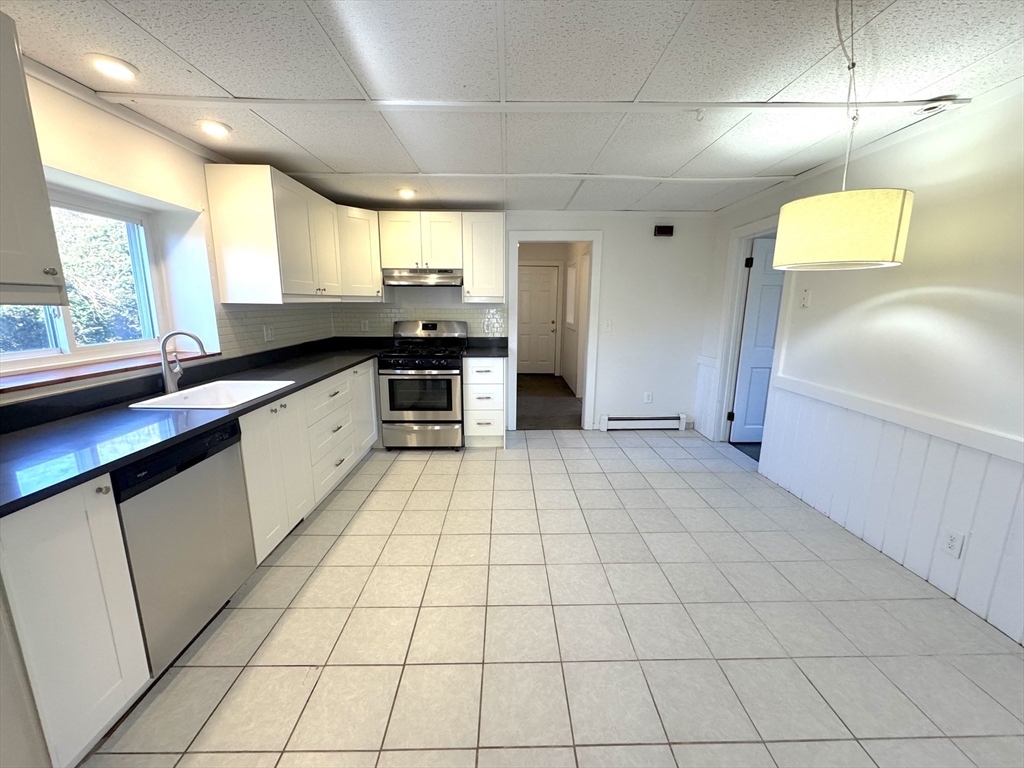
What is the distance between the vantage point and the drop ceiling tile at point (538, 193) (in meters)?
3.01

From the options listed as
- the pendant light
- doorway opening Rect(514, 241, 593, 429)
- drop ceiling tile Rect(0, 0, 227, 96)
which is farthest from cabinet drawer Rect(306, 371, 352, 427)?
doorway opening Rect(514, 241, 593, 429)

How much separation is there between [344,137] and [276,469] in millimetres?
1897

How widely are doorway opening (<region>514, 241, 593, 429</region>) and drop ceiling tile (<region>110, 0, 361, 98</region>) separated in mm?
4099

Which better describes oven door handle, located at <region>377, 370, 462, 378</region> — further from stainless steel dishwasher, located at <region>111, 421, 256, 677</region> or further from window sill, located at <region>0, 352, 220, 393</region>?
stainless steel dishwasher, located at <region>111, 421, 256, 677</region>

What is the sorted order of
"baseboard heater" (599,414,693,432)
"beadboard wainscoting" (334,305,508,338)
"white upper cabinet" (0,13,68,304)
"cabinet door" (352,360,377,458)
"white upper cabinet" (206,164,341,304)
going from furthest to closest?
"baseboard heater" (599,414,693,432) → "beadboard wainscoting" (334,305,508,338) → "cabinet door" (352,360,377,458) → "white upper cabinet" (206,164,341,304) → "white upper cabinet" (0,13,68,304)

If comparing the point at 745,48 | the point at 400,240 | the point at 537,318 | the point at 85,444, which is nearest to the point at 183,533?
the point at 85,444

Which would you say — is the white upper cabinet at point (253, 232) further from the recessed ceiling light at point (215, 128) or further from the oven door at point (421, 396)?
the oven door at point (421, 396)

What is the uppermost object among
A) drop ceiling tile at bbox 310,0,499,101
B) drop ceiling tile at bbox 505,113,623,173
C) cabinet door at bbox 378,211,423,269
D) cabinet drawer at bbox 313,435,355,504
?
drop ceiling tile at bbox 505,113,623,173

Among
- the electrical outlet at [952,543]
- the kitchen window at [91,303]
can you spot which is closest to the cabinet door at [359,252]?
the kitchen window at [91,303]

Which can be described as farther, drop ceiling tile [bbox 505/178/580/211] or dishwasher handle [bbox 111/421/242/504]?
drop ceiling tile [bbox 505/178/580/211]

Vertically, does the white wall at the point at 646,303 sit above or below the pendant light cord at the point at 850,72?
below

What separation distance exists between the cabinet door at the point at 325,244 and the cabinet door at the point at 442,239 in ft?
2.57

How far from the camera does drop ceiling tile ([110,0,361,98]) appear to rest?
1236 millimetres

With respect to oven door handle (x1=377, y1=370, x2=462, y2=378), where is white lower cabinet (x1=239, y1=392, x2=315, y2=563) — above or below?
below
